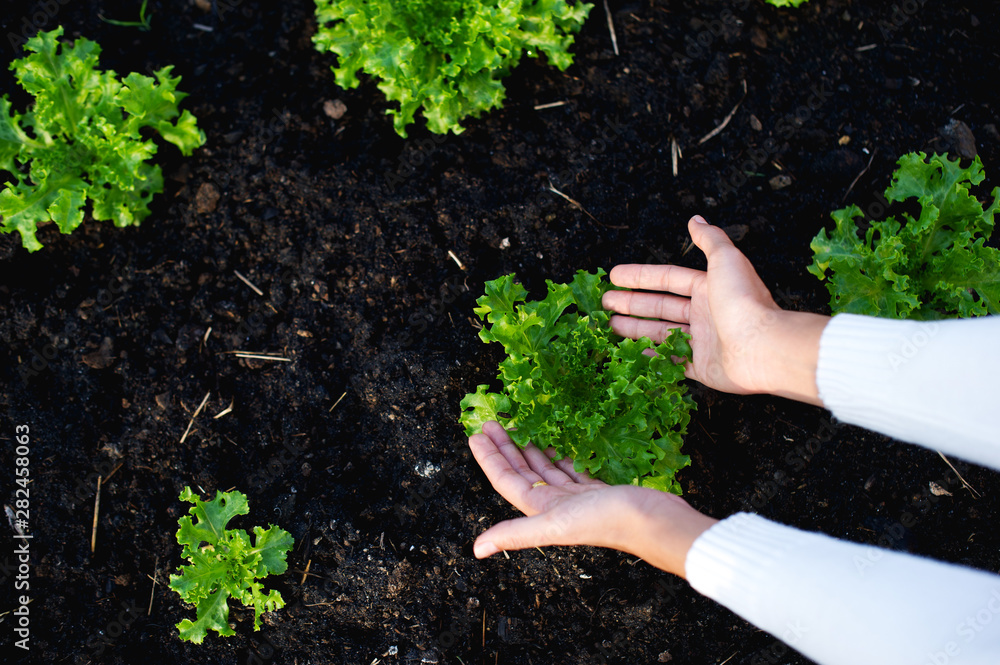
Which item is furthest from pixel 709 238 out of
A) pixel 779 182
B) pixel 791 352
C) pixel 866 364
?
pixel 779 182

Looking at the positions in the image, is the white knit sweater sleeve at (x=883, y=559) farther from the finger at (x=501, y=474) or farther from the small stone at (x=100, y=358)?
the small stone at (x=100, y=358)

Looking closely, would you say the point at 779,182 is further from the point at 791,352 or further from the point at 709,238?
the point at 791,352

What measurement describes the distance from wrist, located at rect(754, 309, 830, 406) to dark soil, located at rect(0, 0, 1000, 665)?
1.00 meters

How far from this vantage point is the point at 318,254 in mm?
4250

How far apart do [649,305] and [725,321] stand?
2.11ft

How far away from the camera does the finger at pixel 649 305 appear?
3705mm

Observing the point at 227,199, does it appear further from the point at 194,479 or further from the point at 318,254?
the point at 194,479

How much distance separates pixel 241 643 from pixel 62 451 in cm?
169

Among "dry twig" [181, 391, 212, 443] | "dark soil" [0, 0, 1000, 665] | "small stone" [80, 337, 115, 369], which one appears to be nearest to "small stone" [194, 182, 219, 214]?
"dark soil" [0, 0, 1000, 665]

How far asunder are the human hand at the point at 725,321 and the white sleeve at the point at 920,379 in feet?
0.46

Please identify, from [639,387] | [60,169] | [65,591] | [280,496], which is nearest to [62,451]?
[65,591]

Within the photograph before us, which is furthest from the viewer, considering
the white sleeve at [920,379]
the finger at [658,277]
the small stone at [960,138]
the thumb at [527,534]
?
the small stone at [960,138]

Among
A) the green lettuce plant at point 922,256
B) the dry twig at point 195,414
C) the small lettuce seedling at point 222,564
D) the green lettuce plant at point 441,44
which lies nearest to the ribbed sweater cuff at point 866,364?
the green lettuce plant at point 922,256

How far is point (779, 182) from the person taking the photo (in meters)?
4.37
